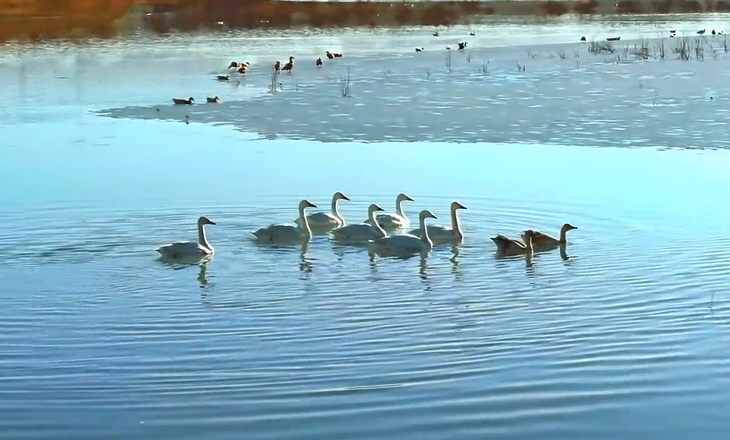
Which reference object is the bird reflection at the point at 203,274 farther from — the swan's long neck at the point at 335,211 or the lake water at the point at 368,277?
the swan's long neck at the point at 335,211

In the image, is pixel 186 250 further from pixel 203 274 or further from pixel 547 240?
pixel 547 240

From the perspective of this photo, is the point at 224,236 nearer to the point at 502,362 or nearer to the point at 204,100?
the point at 502,362

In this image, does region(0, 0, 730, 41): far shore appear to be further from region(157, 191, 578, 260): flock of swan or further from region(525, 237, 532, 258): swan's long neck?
region(525, 237, 532, 258): swan's long neck

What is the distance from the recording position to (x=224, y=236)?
38.7ft

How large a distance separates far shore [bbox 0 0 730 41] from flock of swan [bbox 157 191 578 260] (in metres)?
34.2

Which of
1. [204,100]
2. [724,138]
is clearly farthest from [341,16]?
[724,138]

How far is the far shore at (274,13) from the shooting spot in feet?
178

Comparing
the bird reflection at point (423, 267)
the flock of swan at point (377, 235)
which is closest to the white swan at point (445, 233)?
the flock of swan at point (377, 235)

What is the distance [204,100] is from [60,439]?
18.0m

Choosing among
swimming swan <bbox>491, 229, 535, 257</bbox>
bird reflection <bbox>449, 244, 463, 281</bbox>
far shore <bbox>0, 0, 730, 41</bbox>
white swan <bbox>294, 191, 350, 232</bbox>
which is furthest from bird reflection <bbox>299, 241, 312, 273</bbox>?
far shore <bbox>0, 0, 730, 41</bbox>

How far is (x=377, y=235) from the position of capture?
459 inches

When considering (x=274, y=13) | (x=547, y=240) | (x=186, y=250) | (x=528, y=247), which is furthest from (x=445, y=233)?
(x=274, y=13)

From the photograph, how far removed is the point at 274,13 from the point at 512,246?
6061 centimetres

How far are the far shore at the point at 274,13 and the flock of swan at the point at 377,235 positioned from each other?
3416cm
